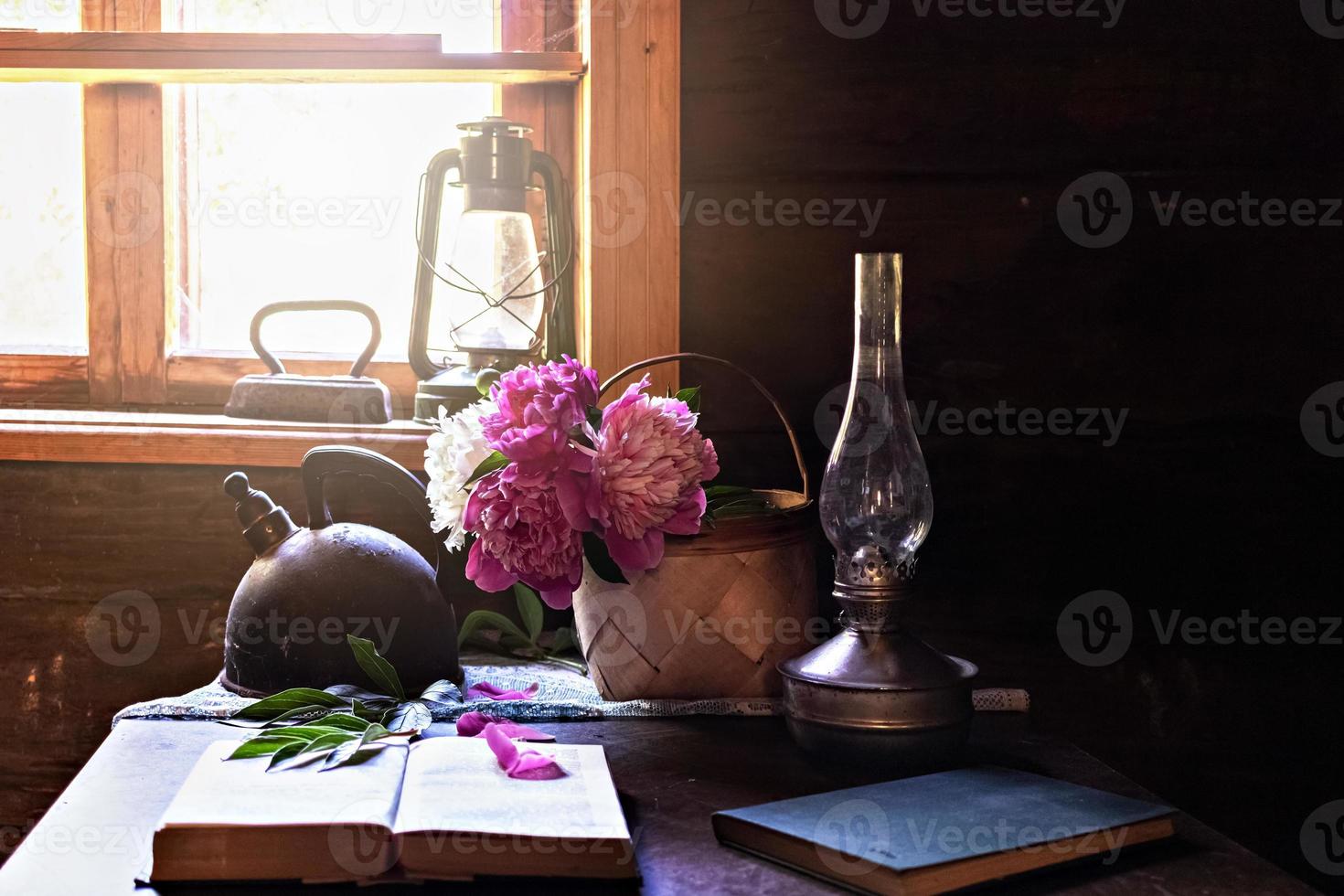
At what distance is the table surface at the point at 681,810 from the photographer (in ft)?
2.35

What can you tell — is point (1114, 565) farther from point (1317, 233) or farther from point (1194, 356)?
point (1317, 233)

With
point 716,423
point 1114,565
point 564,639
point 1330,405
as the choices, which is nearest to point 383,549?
point 564,639

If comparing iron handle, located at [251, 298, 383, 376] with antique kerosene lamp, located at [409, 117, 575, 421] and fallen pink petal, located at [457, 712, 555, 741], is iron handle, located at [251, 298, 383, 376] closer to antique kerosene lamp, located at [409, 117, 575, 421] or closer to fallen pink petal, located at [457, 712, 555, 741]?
antique kerosene lamp, located at [409, 117, 575, 421]

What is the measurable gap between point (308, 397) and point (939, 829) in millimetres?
954

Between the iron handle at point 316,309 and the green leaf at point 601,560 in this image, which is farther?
the iron handle at point 316,309

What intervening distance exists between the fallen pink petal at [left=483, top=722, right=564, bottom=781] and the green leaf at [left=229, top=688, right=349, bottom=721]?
208mm

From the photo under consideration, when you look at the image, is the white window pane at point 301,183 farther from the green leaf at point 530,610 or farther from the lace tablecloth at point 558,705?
the lace tablecloth at point 558,705

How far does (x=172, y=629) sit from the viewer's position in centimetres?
139

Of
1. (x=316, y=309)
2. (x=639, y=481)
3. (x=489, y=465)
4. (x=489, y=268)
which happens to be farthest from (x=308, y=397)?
(x=639, y=481)

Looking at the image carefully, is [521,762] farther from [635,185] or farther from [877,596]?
[635,185]

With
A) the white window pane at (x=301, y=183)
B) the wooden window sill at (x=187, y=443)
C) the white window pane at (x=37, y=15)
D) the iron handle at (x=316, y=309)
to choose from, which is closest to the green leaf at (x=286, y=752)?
the wooden window sill at (x=187, y=443)

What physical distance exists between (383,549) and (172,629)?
43cm

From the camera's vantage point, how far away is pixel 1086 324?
1.33 m

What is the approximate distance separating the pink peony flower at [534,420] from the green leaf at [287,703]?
0.78 feet
